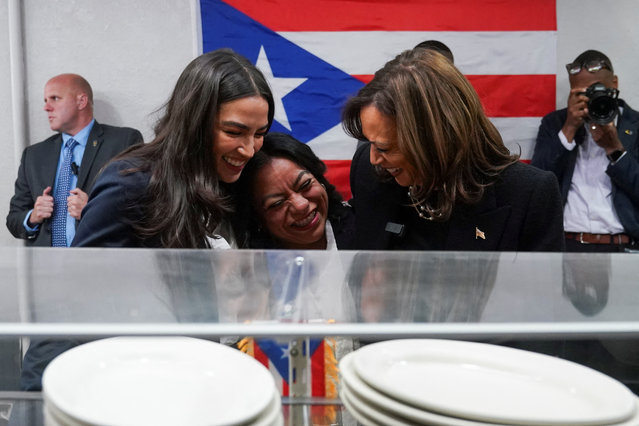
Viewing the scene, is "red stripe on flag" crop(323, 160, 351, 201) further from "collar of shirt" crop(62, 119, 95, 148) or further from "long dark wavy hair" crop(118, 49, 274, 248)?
"long dark wavy hair" crop(118, 49, 274, 248)

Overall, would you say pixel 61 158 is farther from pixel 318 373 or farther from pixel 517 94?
pixel 318 373

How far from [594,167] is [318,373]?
2.92 meters

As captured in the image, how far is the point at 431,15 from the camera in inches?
144

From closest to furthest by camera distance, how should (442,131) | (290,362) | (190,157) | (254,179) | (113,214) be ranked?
(290,362), (113,214), (442,131), (190,157), (254,179)

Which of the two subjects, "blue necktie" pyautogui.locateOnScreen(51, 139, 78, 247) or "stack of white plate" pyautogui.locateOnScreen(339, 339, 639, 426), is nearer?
"stack of white plate" pyautogui.locateOnScreen(339, 339, 639, 426)

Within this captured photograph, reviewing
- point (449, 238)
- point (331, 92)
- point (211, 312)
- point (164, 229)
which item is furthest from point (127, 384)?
point (331, 92)

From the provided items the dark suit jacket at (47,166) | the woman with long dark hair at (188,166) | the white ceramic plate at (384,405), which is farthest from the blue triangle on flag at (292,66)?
the white ceramic plate at (384,405)

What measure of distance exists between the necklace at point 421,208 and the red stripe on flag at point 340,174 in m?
2.02

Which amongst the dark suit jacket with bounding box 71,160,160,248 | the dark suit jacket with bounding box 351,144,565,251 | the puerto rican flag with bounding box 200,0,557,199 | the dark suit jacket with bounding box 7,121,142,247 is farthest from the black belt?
the dark suit jacket with bounding box 71,160,160,248

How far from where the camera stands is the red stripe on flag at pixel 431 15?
3.64 meters

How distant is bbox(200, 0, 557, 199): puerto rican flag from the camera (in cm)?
361

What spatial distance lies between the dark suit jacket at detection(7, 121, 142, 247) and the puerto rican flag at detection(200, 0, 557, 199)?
706 millimetres

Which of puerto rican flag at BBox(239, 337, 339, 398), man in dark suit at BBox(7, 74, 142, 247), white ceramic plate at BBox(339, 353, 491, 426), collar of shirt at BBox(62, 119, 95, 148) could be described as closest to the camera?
white ceramic plate at BBox(339, 353, 491, 426)

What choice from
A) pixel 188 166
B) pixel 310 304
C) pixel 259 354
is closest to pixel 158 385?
pixel 259 354
